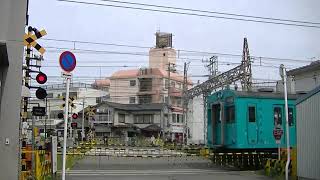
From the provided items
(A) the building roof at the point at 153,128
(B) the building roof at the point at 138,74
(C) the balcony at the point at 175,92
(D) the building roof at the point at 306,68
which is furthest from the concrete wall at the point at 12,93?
(B) the building roof at the point at 138,74

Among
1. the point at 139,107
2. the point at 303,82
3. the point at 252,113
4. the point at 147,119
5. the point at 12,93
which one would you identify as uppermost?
the point at 303,82

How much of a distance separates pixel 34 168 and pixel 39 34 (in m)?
4.77

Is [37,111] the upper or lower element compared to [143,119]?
lower

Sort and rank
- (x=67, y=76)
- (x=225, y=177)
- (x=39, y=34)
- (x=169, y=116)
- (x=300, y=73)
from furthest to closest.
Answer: (x=169, y=116) → (x=300, y=73) → (x=225, y=177) → (x=39, y=34) → (x=67, y=76)

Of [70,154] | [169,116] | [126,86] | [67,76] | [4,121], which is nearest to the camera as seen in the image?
[67,76]

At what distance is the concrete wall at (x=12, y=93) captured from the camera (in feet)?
40.9

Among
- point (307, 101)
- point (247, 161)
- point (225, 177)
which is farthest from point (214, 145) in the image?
point (307, 101)

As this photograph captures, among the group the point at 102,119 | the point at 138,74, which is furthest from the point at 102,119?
the point at 138,74

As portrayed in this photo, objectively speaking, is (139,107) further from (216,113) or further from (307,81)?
(216,113)

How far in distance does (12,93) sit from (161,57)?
250 feet

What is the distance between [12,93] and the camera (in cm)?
1287

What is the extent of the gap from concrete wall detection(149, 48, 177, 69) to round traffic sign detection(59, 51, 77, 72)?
76.4 meters

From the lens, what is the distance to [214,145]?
22734mm

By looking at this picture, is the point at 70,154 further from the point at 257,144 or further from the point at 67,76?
the point at 67,76
